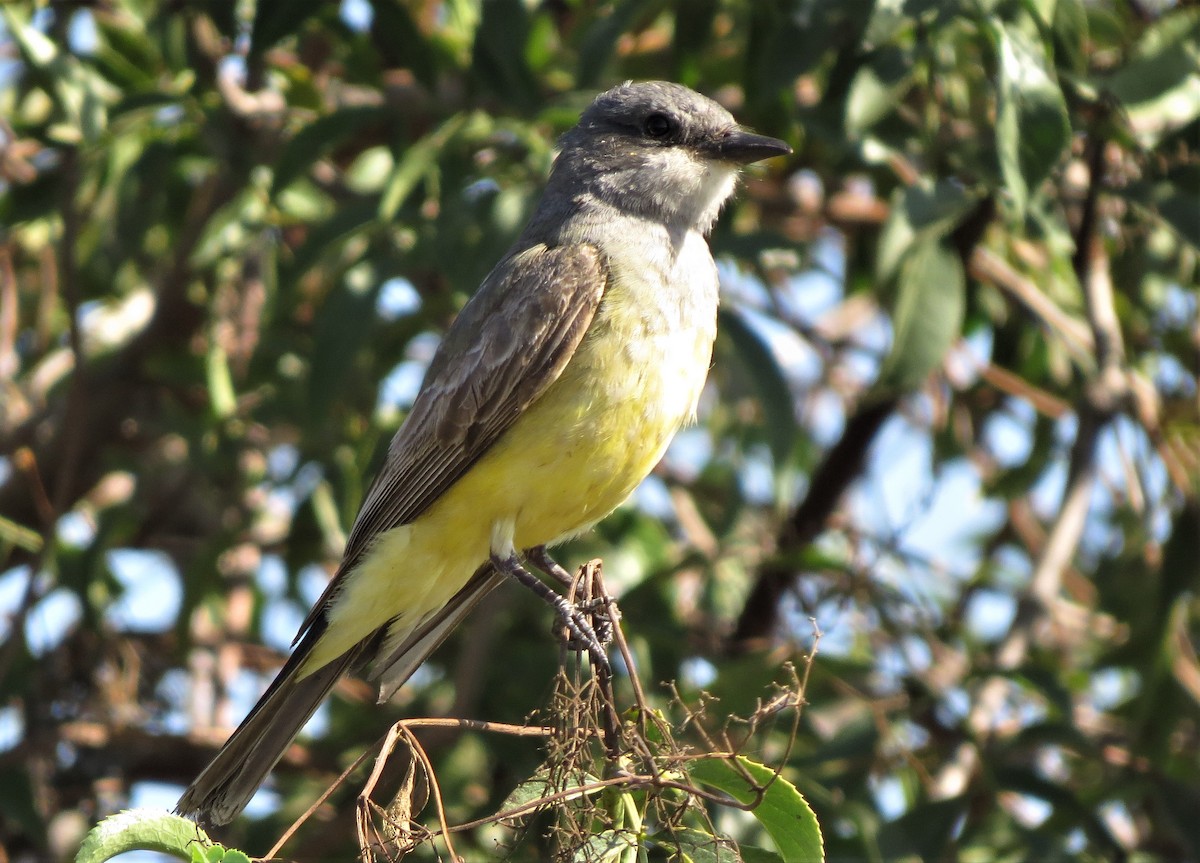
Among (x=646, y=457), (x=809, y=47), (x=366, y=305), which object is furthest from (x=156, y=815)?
(x=809, y=47)

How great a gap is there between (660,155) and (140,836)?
108 inches

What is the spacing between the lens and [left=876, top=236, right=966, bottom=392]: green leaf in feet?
12.9

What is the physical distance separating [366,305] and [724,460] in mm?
2544

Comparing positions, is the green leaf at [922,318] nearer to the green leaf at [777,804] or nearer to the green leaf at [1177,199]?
the green leaf at [1177,199]

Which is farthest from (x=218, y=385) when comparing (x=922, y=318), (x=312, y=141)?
(x=922, y=318)

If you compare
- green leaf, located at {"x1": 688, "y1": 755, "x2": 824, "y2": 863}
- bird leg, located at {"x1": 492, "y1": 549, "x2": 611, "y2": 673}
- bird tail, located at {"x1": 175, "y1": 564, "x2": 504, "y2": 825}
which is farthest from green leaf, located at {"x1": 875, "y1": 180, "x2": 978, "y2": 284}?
green leaf, located at {"x1": 688, "y1": 755, "x2": 824, "y2": 863}

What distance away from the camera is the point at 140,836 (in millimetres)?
2238

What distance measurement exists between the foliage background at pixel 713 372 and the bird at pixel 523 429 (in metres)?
0.16

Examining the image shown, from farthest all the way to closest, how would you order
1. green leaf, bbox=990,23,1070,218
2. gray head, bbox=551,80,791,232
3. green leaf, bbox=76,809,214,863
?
gray head, bbox=551,80,791,232 < green leaf, bbox=990,23,1070,218 < green leaf, bbox=76,809,214,863

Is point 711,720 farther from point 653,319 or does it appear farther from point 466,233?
point 466,233

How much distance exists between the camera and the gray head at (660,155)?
436cm

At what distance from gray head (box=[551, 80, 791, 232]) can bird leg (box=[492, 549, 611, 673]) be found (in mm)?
1061

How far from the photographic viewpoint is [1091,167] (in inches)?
178

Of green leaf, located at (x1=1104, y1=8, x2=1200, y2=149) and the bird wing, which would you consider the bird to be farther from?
green leaf, located at (x1=1104, y1=8, x2=1200, y2=149)
